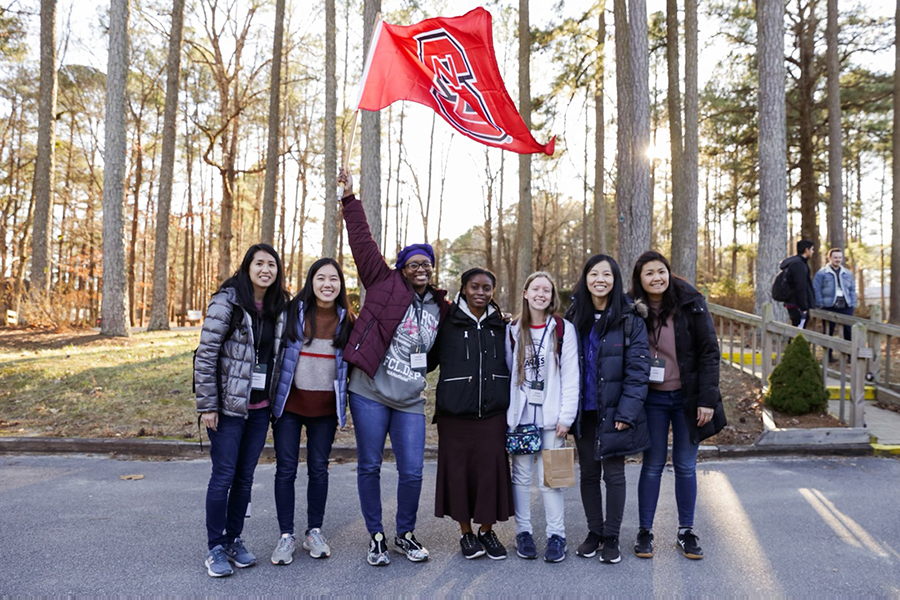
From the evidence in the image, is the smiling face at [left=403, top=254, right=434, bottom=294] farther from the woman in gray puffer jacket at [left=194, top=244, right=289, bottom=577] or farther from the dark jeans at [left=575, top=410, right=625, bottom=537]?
the dark jeans at [left=575, top=410, right=625, bottom=537]

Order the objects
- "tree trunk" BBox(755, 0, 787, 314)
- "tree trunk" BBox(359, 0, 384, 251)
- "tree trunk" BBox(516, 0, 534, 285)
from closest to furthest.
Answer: "tree trunk" BBox(359, 0, 384, 251)
"tree trunk" BBox(755, 0, 787, 314)
"tree trunk" BBox(516, 0, 534, 285)

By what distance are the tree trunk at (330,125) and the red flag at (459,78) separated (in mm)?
11060

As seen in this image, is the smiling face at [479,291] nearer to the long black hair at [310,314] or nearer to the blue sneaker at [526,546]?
the long black hair at [310,314]

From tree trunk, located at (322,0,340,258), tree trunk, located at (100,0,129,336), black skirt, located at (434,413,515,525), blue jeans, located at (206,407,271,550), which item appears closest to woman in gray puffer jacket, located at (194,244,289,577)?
blue jeans, located at (206,407,271,550)

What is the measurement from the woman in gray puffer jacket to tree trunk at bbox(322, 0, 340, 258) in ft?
40.6

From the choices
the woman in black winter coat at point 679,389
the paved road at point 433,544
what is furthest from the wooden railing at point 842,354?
the woman in black winter coat at point 679,389

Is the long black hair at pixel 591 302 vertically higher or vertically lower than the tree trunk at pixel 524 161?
lower

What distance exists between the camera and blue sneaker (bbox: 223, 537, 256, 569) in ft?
12.8

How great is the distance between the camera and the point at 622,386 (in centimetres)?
408

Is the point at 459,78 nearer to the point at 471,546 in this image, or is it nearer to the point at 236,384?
the point at 236,384

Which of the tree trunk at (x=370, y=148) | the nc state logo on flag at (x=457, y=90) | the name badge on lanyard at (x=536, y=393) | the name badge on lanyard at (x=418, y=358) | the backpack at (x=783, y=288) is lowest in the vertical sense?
the name badge on lanyard at (x=536, y=393)

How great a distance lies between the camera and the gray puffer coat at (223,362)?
3.76m

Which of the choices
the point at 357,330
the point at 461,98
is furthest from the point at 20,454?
the point at 461,98

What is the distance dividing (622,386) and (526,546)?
128cm
